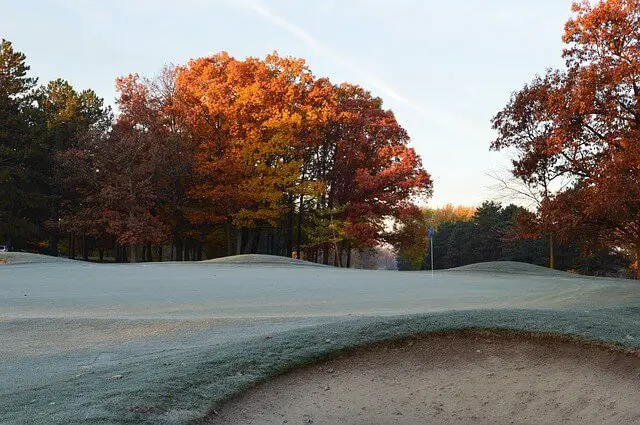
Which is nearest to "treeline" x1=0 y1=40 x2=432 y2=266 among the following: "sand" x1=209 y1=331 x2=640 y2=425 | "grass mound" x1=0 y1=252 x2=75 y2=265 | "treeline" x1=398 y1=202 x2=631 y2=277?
"treeline" x1=398 y1=202 x2=631 y2=277

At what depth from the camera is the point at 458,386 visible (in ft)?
17.3

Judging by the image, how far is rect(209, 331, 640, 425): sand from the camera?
15.3 ft

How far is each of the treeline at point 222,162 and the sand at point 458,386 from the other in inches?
1001

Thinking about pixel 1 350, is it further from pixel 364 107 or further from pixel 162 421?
pixel 364 107

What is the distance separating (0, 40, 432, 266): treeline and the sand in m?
25.4

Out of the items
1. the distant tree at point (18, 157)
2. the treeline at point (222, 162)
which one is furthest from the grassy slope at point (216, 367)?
the distant tree at point (18, 157)

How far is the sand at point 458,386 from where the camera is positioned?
4.66m

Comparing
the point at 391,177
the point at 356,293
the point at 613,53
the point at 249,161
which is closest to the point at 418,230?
the point at 391,177

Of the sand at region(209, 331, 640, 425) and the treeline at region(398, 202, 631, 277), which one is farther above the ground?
the treeline at region(398, 202, 631, 277)

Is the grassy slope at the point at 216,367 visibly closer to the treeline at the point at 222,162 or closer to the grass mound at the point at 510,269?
the grass mound at the point at 510,269

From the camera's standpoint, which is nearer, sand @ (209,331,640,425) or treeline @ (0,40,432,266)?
sand @ (209,331,640,425)

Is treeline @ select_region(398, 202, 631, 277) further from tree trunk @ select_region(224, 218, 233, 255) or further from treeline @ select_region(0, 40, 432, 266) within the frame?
tree trunk @ select_region(224, 218, 233, 255)

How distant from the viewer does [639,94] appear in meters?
17.7

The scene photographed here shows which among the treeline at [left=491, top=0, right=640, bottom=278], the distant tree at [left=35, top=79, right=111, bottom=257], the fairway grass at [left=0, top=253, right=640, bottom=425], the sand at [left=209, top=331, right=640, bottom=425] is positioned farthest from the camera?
the distant tree at [left=35, top=79, right=111, bottom=257]
